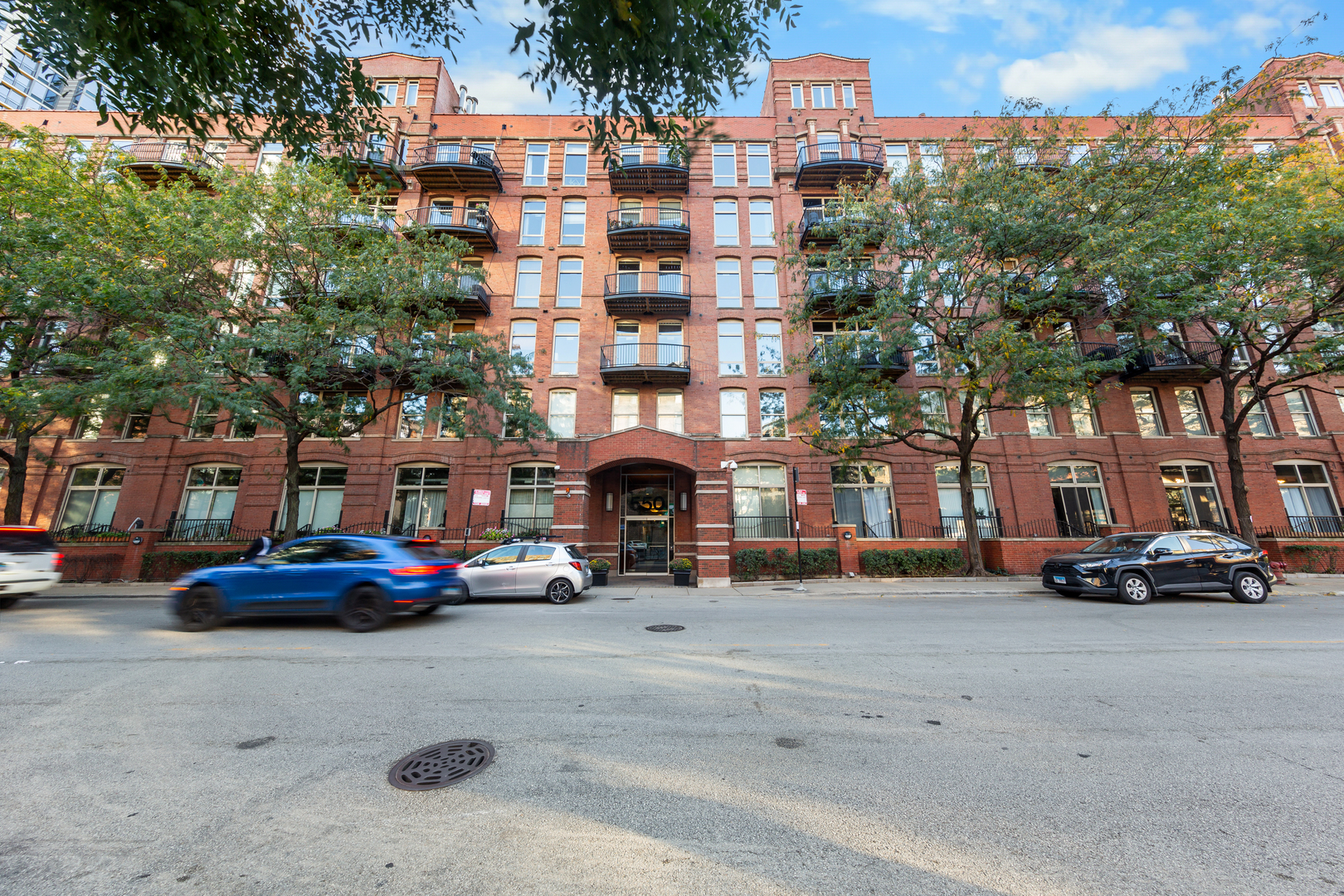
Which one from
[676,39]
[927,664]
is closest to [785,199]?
[676,39]

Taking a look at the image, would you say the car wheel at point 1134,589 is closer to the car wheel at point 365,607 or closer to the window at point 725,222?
the car wheel at point 365,607

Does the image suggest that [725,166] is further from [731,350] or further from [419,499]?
[419,499]

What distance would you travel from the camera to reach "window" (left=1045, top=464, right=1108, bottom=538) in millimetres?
19656

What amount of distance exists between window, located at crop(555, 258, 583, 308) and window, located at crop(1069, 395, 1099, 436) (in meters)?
21.1

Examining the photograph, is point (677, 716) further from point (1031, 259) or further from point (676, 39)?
point (1031, 259)

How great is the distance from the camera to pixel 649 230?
2206 cm

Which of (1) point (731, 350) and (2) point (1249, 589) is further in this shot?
(1) point (731, 350)

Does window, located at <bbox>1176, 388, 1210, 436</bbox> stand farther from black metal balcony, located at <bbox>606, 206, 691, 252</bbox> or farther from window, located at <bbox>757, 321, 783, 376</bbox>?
black metal balcony, located at <bbox>606, 206, 691, 252</bbox>

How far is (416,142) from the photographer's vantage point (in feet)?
77.6

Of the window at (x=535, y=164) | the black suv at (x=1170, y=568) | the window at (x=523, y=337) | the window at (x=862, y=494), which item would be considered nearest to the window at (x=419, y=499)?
the window at (x=523, y=337)

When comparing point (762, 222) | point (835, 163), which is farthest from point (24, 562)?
point (835, 163)

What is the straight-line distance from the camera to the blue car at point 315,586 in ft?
26.4

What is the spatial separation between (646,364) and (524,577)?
1138 centimetres

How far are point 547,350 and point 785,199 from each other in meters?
13.1
